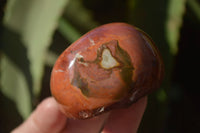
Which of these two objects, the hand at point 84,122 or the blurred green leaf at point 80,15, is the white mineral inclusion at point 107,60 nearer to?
the hand at point 84,122

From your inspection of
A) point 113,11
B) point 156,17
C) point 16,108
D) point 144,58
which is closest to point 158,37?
point 156,17

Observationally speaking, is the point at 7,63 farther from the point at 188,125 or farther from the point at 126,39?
the point at 188,125

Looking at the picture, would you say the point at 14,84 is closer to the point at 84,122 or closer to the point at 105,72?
the point at 84,122

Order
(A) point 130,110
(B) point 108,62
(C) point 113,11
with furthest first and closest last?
(C) point 113,11
(A) point 130,110
(B) point 108,62

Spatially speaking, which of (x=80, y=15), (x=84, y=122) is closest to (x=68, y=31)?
(x=80, y=15)

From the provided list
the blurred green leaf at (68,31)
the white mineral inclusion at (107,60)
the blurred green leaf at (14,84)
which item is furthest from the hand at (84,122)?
the blurred green leaf at (68,31)
